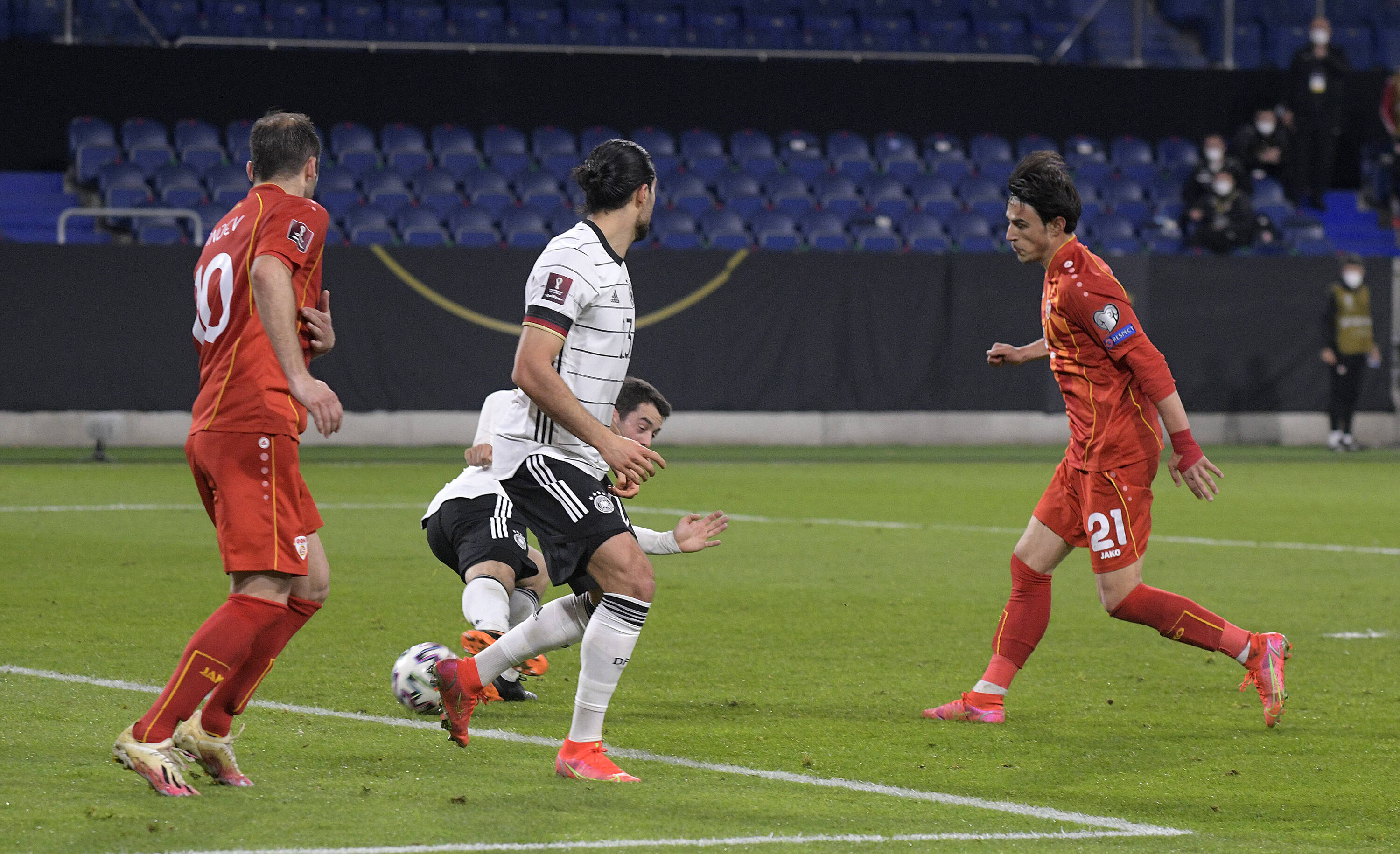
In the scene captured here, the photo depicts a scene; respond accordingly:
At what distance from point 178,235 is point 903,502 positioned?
10122mm

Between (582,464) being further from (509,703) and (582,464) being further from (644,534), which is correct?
(509,703)

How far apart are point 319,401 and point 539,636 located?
1.26 metres

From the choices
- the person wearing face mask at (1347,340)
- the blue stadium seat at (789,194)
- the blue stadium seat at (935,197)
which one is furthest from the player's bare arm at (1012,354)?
the blue stadium seat at (935,197)

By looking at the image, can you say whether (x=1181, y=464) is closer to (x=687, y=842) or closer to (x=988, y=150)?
(x=687, y=842)

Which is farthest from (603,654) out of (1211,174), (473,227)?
(1211,174)

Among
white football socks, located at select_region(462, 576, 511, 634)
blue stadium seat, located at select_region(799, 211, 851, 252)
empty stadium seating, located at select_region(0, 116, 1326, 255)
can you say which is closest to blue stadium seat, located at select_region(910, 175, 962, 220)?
empty stadium seating, located at select_region(0, 116, 1326, 255)

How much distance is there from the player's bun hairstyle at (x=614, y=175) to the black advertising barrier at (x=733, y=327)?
1401 cm

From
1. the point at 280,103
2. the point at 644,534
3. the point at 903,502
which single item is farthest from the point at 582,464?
the point at 280,103

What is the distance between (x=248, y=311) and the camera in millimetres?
4859

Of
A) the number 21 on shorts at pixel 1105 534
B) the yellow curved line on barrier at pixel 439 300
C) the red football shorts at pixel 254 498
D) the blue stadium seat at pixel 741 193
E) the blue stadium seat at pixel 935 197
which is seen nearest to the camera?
the red football shorts at pixel 254 498

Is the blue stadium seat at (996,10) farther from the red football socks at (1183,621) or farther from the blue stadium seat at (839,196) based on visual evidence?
the red football socks at (1183,621)

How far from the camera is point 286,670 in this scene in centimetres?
711

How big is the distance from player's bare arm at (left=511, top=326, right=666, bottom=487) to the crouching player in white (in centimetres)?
93

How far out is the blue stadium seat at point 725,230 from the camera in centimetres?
2261
